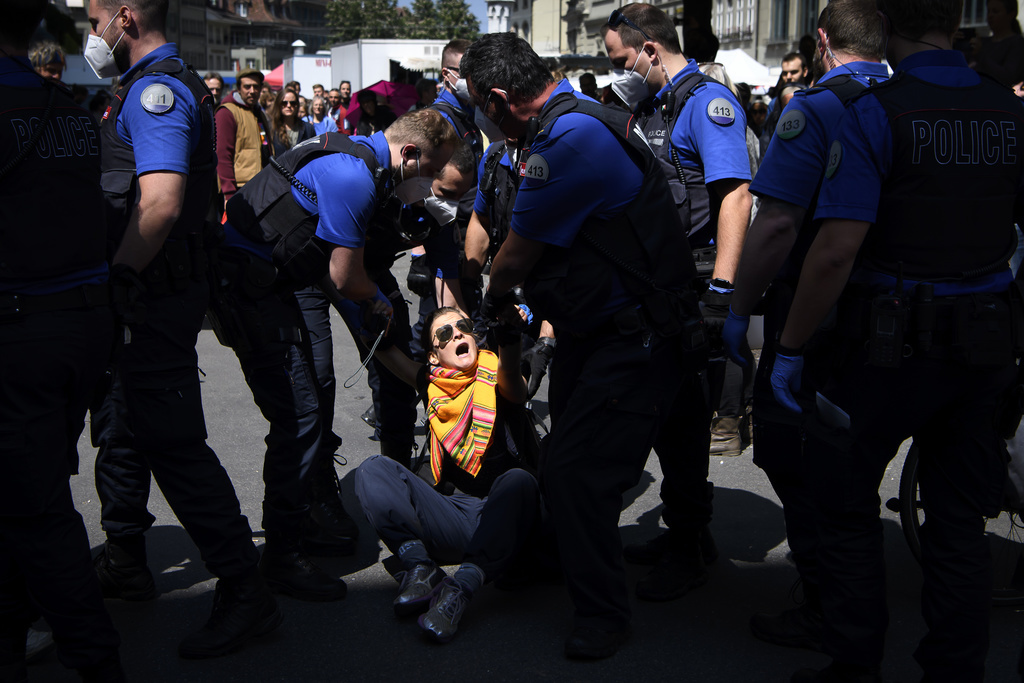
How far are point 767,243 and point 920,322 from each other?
46 centimetres

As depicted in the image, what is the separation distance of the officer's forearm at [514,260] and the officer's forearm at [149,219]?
98 centimetres

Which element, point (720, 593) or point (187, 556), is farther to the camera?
point (187, 556)

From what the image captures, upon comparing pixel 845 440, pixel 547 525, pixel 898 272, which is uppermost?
pixel 898 272

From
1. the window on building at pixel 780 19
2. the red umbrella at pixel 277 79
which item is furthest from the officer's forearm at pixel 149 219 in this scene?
the window on building at pixel 780 19

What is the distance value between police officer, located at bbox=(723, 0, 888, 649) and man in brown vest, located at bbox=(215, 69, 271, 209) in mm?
6609

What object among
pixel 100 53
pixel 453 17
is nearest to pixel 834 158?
pixel 100 53

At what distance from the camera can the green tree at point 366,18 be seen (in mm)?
85625

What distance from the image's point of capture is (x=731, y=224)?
3.47 metres

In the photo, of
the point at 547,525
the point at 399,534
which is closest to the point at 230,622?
the point at 399,534

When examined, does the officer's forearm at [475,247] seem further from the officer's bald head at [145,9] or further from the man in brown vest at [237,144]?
the man in brown vest at [237,144]

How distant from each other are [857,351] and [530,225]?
38.4 inches

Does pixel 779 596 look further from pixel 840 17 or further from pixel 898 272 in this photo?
pixel 840 17

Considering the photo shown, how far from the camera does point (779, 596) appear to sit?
11.1ft

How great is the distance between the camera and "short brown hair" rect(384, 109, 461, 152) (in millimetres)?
3459
